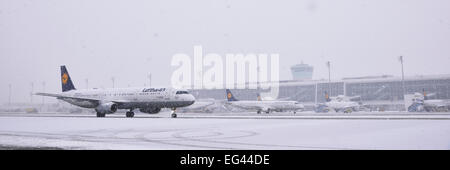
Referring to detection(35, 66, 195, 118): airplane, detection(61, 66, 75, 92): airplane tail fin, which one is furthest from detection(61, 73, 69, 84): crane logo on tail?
detection(35, 66, 195, 118): airplane

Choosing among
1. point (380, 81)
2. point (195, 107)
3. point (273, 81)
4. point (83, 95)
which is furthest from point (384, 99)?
point (83, 95)

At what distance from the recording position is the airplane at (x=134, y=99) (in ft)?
153

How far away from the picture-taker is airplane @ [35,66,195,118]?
4662 centimetres

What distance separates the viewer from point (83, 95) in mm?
57188

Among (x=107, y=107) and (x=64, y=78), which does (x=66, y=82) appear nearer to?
(x=64, y=78)

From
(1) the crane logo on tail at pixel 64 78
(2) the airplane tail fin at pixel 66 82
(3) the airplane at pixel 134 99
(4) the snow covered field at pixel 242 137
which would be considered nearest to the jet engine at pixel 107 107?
(3) the airplane at pixel 134 99

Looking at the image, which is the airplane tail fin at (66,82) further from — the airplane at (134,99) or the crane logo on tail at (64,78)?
the airplane at (134,99)

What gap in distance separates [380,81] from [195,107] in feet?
262

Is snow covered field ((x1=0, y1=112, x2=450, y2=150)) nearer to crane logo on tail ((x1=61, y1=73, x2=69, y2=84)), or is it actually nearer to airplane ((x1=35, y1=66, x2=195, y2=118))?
airplane ((x1=35, y1=66, x2=195, y2=118))
